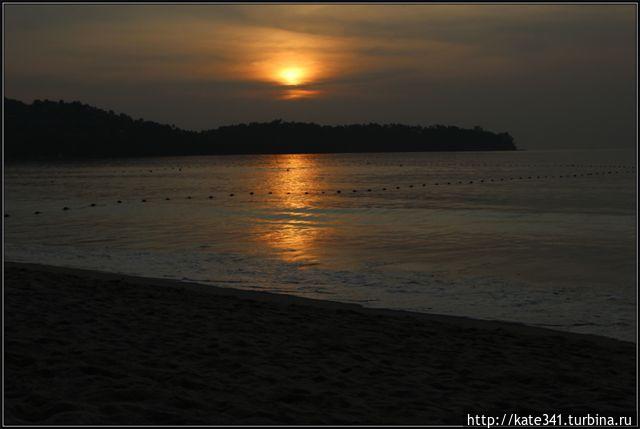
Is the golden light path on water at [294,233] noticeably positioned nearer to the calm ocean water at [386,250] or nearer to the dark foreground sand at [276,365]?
the calm ocean water at [386,250]

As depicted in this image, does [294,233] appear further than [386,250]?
Yes

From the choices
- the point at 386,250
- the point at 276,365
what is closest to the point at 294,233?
the point at 386,250

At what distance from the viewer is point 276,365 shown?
7.77 metres

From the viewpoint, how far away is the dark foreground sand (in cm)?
616

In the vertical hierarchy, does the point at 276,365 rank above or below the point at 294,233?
above

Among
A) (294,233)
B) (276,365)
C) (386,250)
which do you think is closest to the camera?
(276,365)

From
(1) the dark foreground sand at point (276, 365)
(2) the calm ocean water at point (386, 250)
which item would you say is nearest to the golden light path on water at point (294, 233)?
(2) the calm ocean water at point (386, 250)

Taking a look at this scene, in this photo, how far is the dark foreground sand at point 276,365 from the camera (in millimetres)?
6160

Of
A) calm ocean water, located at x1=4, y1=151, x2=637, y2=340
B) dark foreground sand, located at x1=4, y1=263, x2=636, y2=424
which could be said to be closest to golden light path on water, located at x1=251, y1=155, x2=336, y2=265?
calm ocean water, located at x1=4, y1=151, x2=637, y2=340

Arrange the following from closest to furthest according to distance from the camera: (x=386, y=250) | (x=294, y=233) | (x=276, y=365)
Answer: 1. (x=276, y=365)
2. (x=386, y=250)
3. (x=294, y=233)

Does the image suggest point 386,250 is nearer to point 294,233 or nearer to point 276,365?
point 294,233

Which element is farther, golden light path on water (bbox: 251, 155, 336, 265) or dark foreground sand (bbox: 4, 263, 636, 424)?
golden light path on water (bbox: 251, 155, 336, 265)

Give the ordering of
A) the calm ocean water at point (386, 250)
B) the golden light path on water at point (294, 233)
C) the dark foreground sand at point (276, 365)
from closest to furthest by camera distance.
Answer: the dark foreground sand at point (276, 365) < the calm ocean water at point (386, 250) < the golden light path on water at point (294, 233)

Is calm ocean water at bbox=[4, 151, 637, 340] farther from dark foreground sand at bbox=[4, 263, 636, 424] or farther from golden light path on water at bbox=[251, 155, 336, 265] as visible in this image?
dark foreground sand at bbox=[4, 263, 636, 424]
